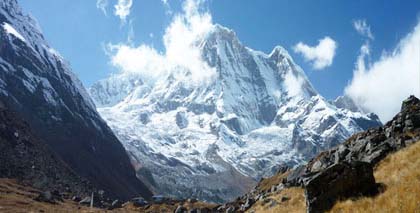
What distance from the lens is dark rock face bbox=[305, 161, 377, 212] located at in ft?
62.1

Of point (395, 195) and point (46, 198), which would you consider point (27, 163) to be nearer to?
point (46, 198)

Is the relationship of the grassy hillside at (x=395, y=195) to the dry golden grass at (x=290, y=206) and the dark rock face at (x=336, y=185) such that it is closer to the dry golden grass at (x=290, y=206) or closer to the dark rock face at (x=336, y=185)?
the dark rock face at (x=336, y=185)

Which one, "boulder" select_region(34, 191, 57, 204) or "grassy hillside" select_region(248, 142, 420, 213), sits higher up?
"boulder" select_region(34, 191, 57, 204)

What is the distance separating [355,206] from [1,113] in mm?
194369

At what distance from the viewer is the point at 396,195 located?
54.3 feet

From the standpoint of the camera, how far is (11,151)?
17138 cm

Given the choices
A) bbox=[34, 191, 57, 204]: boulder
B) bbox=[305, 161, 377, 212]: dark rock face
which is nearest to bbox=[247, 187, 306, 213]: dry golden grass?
bbox=[305, 161, 377, 212]: dark rock face

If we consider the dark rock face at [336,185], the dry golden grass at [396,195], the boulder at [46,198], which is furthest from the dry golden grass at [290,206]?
the boulder at [46,198]

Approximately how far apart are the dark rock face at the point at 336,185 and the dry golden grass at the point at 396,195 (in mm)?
716

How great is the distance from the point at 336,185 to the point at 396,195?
2.90 m

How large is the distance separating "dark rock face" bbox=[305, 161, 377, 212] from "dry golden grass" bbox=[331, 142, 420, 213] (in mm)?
716

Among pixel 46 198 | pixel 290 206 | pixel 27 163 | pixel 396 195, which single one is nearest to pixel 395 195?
pixel 396 195

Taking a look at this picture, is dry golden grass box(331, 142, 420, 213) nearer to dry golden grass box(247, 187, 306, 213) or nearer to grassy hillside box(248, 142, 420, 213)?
grassy hillside box(248, 142, 420, 213)

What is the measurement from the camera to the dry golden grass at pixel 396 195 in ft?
50.5
